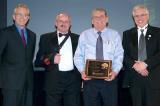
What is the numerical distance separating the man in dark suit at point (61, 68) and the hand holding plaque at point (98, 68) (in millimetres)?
318

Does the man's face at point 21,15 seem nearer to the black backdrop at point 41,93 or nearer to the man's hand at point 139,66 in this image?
the black backdrop at point 41,93

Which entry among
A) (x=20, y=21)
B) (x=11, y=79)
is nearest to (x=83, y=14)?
(x=20, y=21)

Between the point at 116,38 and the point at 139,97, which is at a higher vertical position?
the point at 116,38

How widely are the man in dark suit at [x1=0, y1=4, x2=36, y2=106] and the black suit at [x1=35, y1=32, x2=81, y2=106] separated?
329 millimetres

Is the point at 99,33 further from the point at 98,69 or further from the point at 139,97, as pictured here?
the point at 139,97

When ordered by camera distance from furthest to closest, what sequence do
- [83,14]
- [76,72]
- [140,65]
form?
1. [83,14]
2. [76,72]
3. [140,65]

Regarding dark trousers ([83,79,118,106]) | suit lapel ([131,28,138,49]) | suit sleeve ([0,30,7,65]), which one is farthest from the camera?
suit lapel ([131,28,138,49])

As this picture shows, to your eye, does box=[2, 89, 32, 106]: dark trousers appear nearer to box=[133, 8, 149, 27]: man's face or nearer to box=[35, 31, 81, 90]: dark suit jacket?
box=[35, 31, 81, 90]: dark suit jacket

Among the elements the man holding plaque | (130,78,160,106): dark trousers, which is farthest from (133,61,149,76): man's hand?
the man holding plaque

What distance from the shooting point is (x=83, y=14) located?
6062mm

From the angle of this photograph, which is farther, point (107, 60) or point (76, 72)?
point (76, 72)

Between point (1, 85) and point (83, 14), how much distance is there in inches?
94.2

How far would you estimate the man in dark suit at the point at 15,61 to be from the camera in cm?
438

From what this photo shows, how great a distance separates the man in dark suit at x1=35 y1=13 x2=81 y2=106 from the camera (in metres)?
4.61
